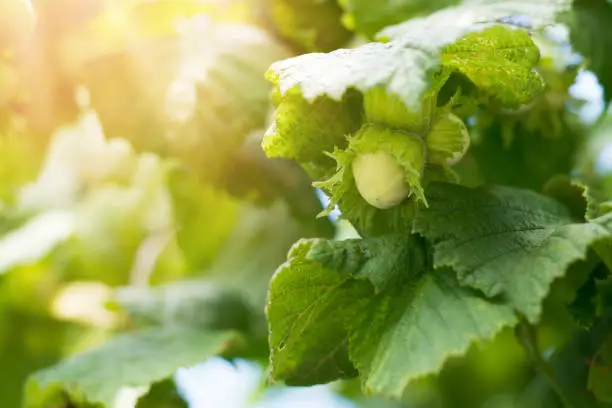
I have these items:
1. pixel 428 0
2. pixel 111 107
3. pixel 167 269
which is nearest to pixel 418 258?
pixel 428 0

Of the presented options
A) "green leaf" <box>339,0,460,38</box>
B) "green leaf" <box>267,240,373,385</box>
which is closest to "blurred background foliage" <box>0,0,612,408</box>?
"green leaf" <box>339,0,460,38</box>

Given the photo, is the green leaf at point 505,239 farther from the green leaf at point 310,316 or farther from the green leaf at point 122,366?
the green leaf at point 122,366

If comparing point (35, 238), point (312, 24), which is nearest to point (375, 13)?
point (312, 24)

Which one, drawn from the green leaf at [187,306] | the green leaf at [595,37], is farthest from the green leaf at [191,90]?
the green leaf at [595,37]

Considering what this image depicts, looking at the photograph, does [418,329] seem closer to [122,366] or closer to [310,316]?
[310,316]

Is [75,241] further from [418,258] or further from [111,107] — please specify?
[418,258]

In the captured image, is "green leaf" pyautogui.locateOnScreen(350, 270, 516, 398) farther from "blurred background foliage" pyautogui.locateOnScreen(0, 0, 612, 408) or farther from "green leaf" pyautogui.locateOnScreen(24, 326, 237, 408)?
"green leaf" pyautogui.locateOnScreen(24, 326, 237, 408)

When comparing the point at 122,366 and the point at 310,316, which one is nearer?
the point at 310,316
